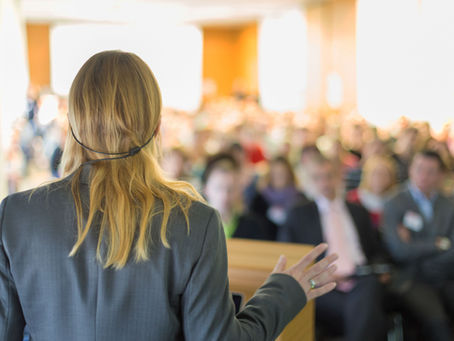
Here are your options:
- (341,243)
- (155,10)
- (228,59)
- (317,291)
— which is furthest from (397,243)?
(228,59)

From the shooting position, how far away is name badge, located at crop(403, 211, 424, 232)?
355 centimetres

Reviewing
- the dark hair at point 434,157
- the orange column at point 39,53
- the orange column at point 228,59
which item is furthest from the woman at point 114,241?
the orange column at point 39,53

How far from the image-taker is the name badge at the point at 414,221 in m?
3.55

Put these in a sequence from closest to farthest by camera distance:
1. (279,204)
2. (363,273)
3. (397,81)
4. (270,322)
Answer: (270,322), (363,273), (279,204), (397,81)

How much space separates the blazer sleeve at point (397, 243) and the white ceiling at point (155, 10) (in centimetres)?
1198

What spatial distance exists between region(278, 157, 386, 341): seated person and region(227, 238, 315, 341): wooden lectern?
150 cm

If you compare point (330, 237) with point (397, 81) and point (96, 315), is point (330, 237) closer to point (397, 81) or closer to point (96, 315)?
point (96, 315)

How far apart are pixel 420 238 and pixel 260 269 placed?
2.58m

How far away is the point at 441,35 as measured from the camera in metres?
10.4

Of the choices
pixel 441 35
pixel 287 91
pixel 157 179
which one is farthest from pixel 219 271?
pixel 287 91

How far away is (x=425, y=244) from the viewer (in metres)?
Answer: 3.38

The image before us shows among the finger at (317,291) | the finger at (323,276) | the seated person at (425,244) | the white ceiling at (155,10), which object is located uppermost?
the white ceiling at (155,10)

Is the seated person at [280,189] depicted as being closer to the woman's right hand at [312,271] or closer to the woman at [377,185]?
the woman at [377,185]

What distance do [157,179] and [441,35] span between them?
1084 cm
